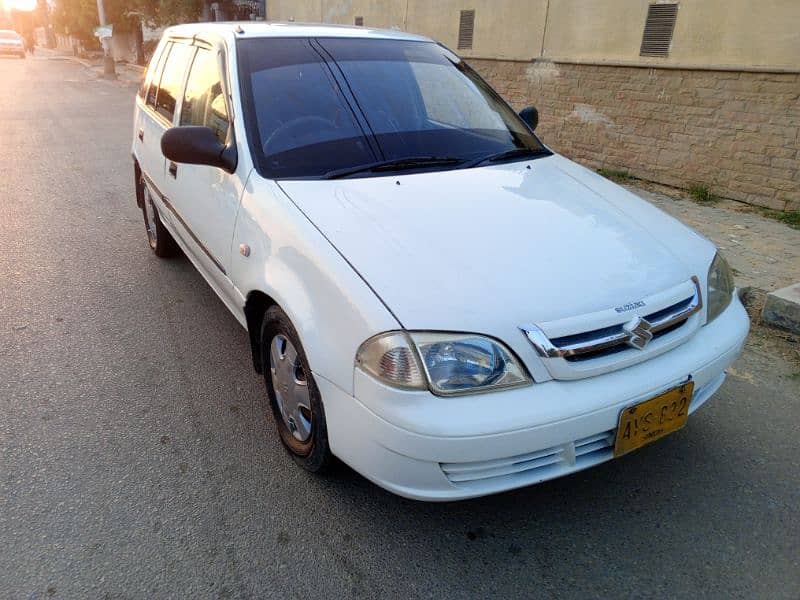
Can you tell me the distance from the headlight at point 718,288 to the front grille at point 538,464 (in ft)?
2.47

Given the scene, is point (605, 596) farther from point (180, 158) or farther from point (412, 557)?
point (180, 158)

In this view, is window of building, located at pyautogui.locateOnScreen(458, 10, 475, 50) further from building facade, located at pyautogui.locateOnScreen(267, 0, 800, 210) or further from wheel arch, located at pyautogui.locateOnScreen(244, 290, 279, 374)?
wheel arch, located at pyautogui.locateOnScreen(244, 290, 279, 374)

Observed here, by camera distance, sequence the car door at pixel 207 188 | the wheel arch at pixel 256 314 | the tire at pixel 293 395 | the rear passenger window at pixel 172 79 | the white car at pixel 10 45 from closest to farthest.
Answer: the tire at pixel 293 395, the wheel arch at pixel 256 314, the car door at pixel 207 188, the rear passenger window at pixel 172 79, the white car at pixel 10 45

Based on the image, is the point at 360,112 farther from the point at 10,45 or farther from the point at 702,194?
the point at 10,45

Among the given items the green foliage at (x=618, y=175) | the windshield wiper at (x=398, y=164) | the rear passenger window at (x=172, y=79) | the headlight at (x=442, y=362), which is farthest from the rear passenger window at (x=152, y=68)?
the green foliage at (x=618, y=175)

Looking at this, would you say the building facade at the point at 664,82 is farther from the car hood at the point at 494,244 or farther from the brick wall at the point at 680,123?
the car hood at the point at 494,244

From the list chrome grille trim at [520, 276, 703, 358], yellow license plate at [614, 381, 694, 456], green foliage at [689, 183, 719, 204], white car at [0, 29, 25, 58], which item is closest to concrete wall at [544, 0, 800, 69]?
green foliage at [689, 183, 719, 204]

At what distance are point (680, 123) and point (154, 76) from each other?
5.68m

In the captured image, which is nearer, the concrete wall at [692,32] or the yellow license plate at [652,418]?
the yellow license plate at [652,418]

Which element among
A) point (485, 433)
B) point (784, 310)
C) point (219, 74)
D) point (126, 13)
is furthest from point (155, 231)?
point (126, 13)

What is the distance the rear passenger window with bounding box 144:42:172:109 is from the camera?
14.6 feet

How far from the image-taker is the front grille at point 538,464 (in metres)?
1.98

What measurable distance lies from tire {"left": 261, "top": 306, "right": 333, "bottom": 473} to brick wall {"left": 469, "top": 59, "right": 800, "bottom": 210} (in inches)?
230

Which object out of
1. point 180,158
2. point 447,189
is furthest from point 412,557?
point 180,158
